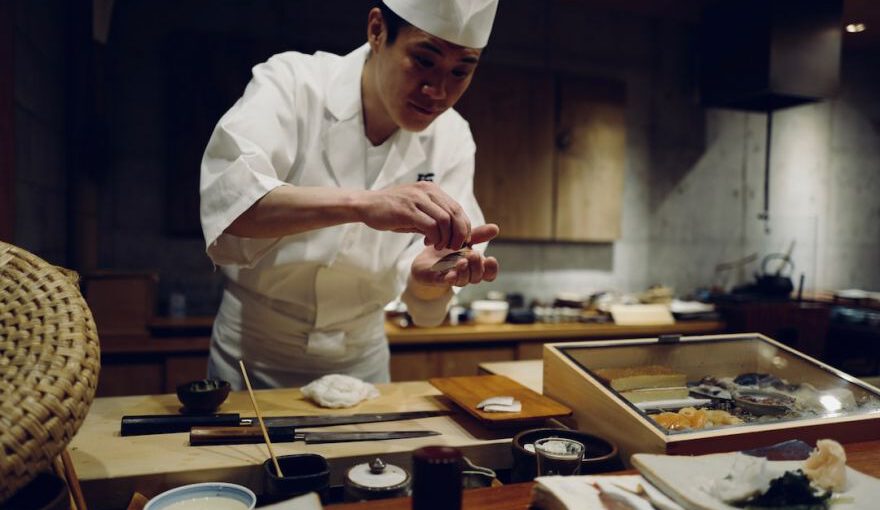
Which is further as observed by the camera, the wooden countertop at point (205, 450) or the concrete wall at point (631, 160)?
the concrete wall at point (631, 160)

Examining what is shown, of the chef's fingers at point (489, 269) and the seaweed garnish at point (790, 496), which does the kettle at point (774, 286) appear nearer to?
the chef's fingers at point (489, 269)

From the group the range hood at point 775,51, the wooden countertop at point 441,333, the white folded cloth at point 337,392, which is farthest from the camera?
the range hood at point 775,51

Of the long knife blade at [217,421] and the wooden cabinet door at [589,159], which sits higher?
the wooden cabinet door at [589,159]

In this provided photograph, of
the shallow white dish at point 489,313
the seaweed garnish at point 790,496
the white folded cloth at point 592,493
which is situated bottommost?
the shallow white dish at point 489,313

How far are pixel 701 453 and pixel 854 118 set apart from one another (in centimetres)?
642

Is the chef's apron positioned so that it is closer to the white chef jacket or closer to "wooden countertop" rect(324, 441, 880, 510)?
the white chef jacket

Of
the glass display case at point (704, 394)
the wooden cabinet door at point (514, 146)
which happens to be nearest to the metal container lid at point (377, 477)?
the glass display case at point (704, 394)

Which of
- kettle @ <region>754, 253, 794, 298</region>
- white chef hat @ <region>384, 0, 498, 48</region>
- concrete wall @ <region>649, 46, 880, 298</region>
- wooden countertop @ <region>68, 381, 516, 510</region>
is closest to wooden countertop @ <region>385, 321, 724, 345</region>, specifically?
kettle @ <region>754, 253, 794, 298</region>

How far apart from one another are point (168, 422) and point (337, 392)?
1.43 ft

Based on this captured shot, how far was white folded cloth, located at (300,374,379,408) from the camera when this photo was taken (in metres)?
1.62

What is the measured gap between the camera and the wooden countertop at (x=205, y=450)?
1.15 m

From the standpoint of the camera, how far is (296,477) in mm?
1016

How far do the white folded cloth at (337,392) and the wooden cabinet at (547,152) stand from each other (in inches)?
115

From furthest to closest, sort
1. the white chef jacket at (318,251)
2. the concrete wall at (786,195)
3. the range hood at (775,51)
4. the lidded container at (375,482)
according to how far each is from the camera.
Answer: the concrete wall at (786,195) < the range hood at (775,51) < the white chef jacket at (318,251) < the lidded container at (375,482)
